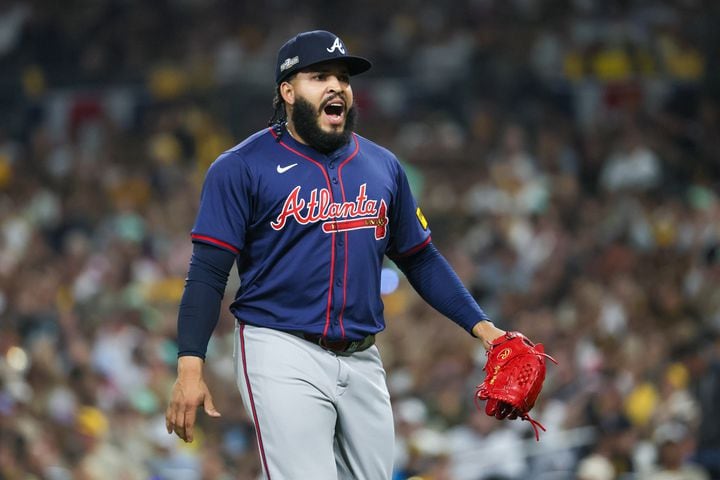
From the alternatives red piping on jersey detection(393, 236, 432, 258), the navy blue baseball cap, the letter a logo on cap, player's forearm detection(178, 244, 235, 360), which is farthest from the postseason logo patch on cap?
red piping on jersey detection(393, 236, 432, 258)

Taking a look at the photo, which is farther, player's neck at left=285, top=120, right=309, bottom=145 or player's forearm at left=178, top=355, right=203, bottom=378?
player's neck at left=285, top=120, right=309, bottom=145

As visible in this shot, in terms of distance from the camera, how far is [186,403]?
3.69 m

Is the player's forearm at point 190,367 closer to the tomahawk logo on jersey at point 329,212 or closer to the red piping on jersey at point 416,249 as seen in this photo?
the tomahawk logo on jersey at point 329,212

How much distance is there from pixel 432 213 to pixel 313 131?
752cm

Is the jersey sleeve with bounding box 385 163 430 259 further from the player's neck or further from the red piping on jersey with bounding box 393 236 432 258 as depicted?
the player's neck

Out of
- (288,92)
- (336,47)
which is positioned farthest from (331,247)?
(336,47)

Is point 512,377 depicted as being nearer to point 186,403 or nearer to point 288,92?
point 186,403

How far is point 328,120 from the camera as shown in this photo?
405 centimetres

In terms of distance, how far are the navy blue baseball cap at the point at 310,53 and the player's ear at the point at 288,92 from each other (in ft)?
0.07

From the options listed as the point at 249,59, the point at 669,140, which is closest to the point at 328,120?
the point at 669,140

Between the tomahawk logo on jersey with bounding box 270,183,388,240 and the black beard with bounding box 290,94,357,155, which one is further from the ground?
the black beard with bounding box 290,94,357,155

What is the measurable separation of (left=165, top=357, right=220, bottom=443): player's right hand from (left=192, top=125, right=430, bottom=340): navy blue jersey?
340 millimetres

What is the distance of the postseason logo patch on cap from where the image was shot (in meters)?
4.02

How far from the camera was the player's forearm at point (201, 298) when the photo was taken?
379cm
